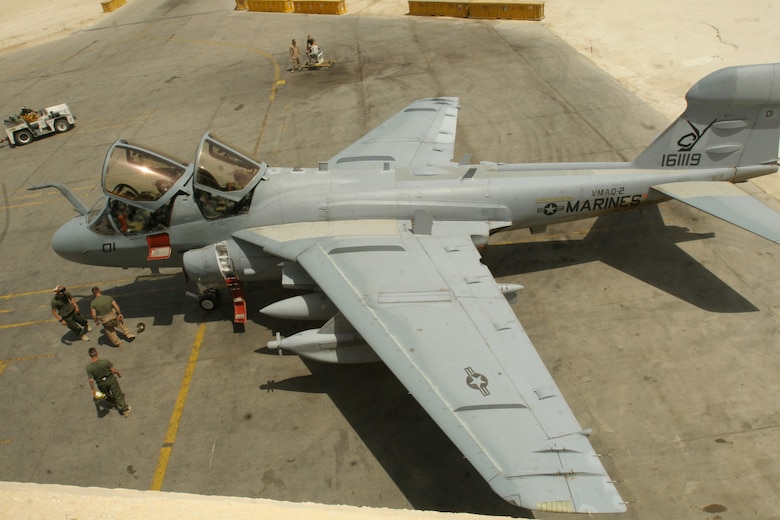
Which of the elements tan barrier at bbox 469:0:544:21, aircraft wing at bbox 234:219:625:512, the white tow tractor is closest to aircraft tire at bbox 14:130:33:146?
the white tow tractor

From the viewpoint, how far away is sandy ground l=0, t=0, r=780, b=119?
76.4 ft

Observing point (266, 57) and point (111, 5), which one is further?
point (111, 5)

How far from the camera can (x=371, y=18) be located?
35.4 metres

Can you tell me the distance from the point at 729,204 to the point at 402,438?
9117 millimetres

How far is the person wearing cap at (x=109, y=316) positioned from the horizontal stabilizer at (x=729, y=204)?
529 inches

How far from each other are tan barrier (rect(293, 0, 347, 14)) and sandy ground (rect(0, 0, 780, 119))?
939 millimetres

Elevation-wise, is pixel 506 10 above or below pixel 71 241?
above

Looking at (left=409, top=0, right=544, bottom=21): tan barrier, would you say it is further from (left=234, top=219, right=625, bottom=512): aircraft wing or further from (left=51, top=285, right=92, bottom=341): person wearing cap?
(left=51, top=285, right=92, bottom=341): person wearing cap

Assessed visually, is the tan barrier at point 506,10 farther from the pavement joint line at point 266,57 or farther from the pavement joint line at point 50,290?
the pavement joint line at point 50,290

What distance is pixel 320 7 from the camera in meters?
37.2

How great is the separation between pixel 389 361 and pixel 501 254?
264 inches

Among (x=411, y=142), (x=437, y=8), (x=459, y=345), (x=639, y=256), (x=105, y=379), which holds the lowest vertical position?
(x=639, y=256)

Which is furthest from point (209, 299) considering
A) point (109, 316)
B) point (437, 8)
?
point (437, 8)

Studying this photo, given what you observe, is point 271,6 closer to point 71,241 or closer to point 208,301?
point 71,241
